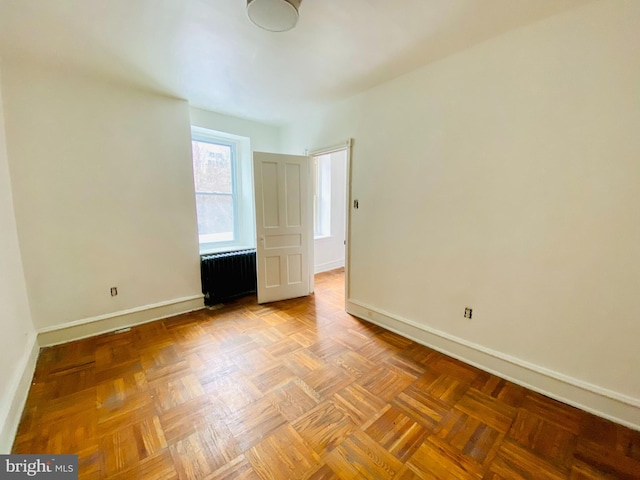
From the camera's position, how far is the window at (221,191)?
12.0 ft

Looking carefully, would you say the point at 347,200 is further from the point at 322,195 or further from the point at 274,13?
the point at 322,195

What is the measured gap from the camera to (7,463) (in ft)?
4.10

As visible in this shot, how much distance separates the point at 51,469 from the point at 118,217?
2104 mm

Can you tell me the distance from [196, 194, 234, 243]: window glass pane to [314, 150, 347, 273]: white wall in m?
1.67

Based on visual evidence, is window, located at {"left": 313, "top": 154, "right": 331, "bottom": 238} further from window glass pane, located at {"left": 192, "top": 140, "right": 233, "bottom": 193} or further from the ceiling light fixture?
the ceiling light fixture

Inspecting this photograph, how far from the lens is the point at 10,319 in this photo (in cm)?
182

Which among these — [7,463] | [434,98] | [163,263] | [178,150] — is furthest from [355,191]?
[7,463]

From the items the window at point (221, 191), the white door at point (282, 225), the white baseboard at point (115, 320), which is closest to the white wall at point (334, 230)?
the white door at point (282, 225)

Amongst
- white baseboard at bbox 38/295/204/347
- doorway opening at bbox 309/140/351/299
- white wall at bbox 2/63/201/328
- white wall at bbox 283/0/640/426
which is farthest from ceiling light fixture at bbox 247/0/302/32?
doorway opening at bbox 309/140/351/299

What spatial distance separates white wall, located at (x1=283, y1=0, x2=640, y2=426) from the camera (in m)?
1.49

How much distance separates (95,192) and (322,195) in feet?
11.3

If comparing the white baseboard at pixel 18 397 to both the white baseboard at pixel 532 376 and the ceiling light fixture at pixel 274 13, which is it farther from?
the white baseboard at pixel 532 376

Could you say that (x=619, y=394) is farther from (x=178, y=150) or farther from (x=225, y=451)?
(x=178, y=150)

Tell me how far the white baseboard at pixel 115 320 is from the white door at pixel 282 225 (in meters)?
Result: 0.93
